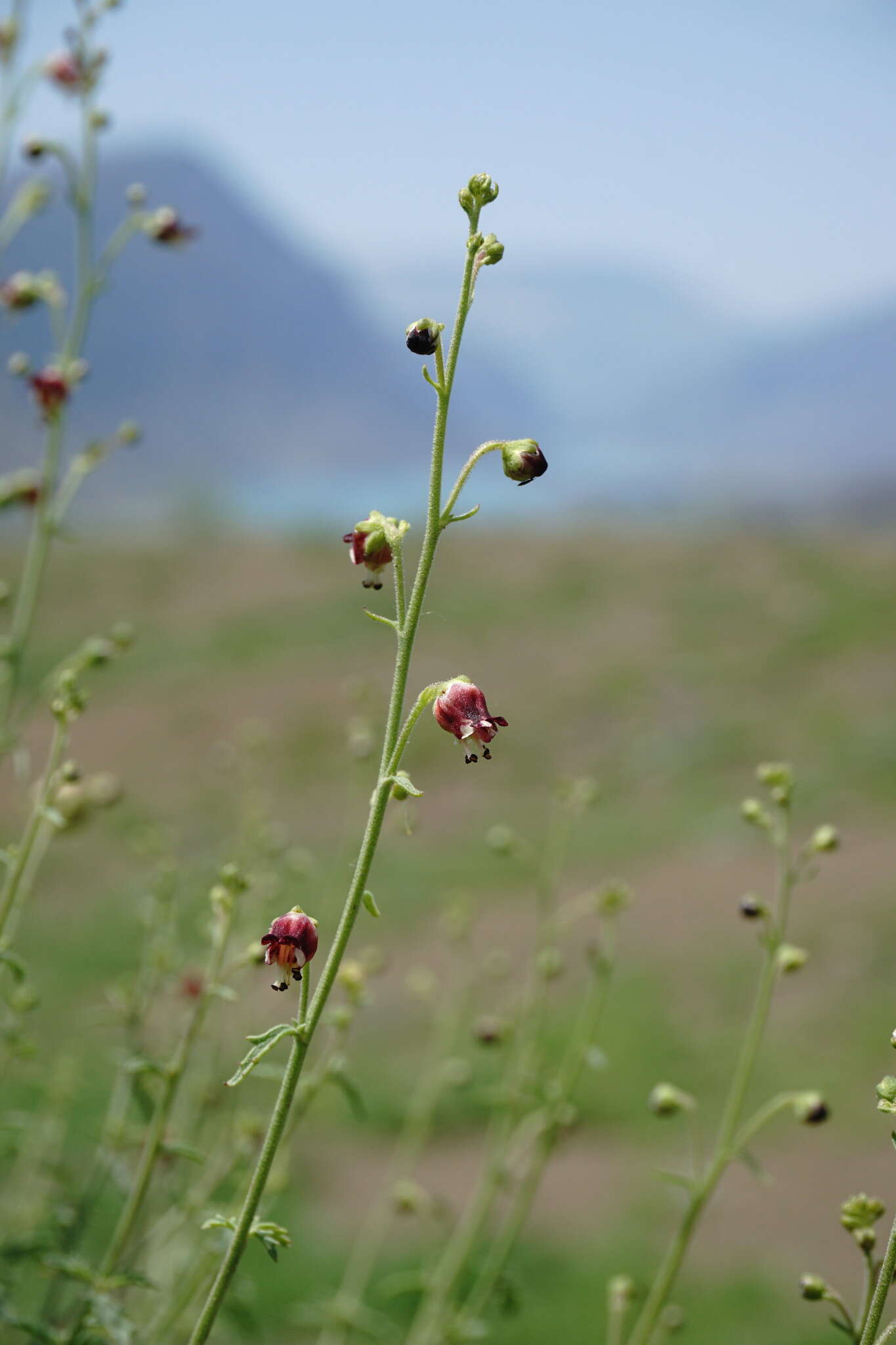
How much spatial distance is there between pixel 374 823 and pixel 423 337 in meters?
0.57

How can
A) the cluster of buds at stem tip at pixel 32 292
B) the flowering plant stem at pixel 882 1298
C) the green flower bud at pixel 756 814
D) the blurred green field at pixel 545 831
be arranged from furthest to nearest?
1. the blurred green field at pixel 545 831
2. the cluster of buds at stem tip at pixel 32 292
3. the green flower bud at pixel 756 814
4. the flowering plant stem at pixel 882 1298

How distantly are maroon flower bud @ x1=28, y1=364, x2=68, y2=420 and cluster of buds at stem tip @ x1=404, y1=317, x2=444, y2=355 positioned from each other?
1811 mm

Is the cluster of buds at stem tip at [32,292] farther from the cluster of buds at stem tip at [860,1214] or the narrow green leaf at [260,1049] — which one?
the cluster of buds at stem tip at [860,1214]

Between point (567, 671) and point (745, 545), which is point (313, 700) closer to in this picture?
point (567, 671)

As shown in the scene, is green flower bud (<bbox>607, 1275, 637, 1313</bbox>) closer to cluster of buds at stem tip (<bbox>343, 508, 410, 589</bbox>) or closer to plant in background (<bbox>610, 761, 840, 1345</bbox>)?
plant in background (<bbox>610, 761, 840, 1345</bbox>)

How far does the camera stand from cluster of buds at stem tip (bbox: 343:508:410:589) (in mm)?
1505

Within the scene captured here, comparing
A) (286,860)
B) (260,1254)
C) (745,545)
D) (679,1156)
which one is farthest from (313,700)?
(286,860)

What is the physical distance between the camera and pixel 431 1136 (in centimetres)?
714

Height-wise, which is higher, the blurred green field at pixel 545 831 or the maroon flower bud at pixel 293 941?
the blurred green field at pixel 545 831

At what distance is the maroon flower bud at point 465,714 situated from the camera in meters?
1.50

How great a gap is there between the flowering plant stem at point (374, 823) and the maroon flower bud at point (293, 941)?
0.35 feet

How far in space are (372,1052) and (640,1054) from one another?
1796mm

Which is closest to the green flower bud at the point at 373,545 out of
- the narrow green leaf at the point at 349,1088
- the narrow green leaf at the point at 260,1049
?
the narrow green leaf at the point at 260,1049

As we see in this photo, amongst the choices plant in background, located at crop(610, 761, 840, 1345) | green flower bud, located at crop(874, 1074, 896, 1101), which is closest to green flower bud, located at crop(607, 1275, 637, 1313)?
plant in background, located at crop(610, 761, 840, 1345)
